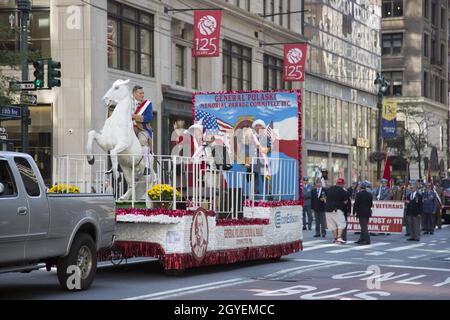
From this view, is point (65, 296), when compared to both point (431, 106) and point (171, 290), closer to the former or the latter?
point (171, 290)

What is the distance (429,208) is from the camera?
30.6 metres

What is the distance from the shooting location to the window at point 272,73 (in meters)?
48.8

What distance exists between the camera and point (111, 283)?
14.1 m

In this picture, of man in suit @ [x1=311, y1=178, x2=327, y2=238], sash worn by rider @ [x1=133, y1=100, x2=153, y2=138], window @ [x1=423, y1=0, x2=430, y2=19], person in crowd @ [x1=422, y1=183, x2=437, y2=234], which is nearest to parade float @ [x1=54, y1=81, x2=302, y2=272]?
sash worn by rider @ [x1=133, y1=100, x2=153, y2=138]

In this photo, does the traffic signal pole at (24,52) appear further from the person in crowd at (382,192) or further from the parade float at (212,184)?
the person in crowd at (382,192)

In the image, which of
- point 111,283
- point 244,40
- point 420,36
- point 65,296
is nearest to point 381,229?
point 111,283

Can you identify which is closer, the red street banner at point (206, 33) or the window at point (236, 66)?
the red street banner at point (206, 33)

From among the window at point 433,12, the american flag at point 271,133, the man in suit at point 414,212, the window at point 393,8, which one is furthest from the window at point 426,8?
the american flag at point 271,133

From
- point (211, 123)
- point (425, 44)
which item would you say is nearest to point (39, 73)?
point (211, 123)

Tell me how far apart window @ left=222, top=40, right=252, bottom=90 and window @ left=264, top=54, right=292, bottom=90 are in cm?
240

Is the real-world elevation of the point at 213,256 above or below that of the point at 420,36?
below

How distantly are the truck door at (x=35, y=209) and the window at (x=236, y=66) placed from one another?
3153 cm

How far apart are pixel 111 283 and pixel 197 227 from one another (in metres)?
2.00

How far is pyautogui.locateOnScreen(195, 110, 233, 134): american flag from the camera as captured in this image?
66.6 ft
